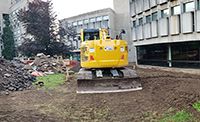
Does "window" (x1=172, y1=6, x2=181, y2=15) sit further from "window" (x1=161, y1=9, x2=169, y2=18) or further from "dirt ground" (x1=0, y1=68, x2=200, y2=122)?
"dirt ground" (x1=0, y1=68, x2=200, y2=122)

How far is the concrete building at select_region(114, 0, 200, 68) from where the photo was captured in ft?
41.0

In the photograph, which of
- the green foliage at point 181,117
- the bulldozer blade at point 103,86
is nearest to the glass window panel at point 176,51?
the bulldozer blade at point 103,86

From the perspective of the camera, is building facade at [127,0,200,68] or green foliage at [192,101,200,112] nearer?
green foliage at [192,101,200,112]

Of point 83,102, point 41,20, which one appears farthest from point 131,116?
point 41,20

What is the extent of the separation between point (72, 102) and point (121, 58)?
12.0 ft

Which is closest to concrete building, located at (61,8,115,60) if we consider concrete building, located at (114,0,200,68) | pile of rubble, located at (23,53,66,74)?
concrete building, located at (114,0,200,68)

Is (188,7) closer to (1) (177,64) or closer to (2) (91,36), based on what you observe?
(1) (177,64)

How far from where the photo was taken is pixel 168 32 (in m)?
14.6

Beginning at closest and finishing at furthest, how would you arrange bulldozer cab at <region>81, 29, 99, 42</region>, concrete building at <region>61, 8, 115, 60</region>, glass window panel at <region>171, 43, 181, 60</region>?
bulldozer cab at <region>81, 29, 99, 42</region> → glass window panel at <region>171, 43, 181, 60</region> → concrete building at <region>61, 8, 115, 60</region>

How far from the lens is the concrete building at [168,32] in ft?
41.0

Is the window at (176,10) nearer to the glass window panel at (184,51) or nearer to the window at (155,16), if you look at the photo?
the window at (155,16)

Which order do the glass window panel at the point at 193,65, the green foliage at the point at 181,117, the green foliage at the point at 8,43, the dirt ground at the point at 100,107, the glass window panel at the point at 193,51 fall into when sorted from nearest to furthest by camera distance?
the green foliage at the point at 181,117 → the dirt ground at the point at 100,107 → the glass window panel at the point at 193,51 → the glass window panel at the point at 193,65 → the green foliage at the point at 8,43

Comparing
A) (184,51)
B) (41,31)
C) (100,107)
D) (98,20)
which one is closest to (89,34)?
(100,107)

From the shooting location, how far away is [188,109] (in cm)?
516
